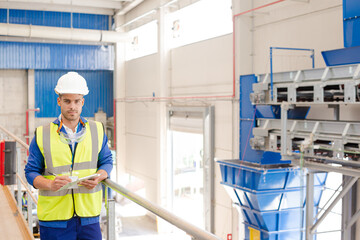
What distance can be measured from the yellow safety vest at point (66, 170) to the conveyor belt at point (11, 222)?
1.66 m

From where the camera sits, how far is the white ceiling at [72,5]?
15.8 meters

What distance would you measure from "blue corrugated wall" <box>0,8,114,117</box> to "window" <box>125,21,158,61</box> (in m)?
0.98

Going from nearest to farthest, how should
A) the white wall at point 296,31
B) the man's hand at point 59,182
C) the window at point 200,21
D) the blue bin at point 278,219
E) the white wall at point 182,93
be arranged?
the man's hand at point 59,182 < the white wall at point 296,31 < the blue bin at point 278,219 < the white wall at point 182,93 < the window at point 200,21

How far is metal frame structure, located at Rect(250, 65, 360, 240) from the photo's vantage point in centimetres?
531

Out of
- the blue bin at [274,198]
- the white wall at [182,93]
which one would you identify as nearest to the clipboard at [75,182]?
the blue bin at [274,198]

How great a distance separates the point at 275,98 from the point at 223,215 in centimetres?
504

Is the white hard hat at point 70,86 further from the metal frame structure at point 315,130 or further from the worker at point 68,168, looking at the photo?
the metal frame structure at point 315,130

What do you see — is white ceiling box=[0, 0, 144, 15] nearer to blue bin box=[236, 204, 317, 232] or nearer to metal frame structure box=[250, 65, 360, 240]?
metal frame structure box=[250, 65, 360, 240]

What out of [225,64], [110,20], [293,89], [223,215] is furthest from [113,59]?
[293,89]

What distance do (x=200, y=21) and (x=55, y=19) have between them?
751 centimetres

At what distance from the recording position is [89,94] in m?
18.0

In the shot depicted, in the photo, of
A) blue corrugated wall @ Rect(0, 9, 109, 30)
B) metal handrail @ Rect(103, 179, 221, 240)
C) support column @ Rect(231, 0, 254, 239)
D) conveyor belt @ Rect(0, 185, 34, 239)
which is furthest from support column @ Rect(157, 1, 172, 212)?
metal handrail @ Rect(103, 179, 221, 240)

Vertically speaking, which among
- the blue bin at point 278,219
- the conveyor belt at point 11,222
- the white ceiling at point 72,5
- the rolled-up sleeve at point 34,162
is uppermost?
the white ceiling at point 72,5

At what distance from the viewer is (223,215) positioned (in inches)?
419
